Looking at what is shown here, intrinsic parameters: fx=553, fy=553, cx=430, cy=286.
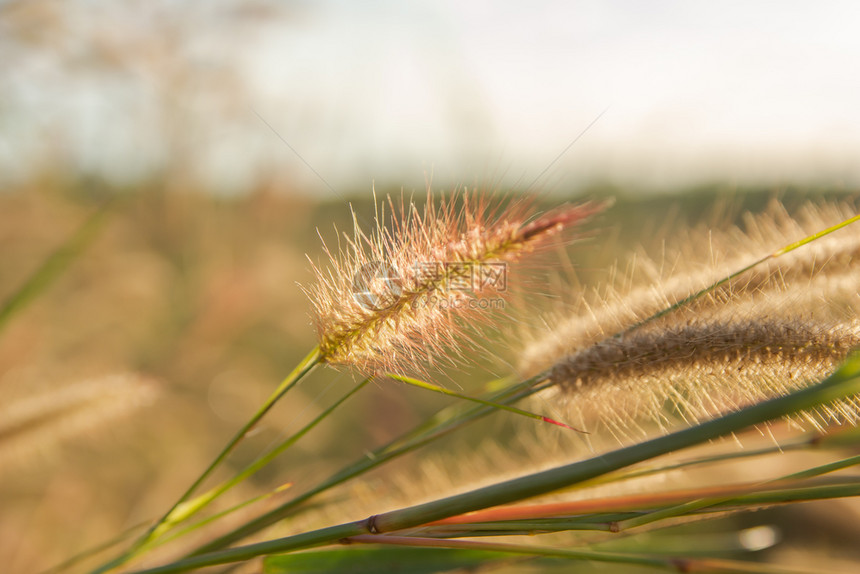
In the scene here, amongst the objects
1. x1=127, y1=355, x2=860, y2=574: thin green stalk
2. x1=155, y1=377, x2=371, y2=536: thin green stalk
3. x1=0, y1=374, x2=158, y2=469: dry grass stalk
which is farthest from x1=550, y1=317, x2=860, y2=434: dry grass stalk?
x1=0, y1=374, x2=158, y2=469: dry grass stalk

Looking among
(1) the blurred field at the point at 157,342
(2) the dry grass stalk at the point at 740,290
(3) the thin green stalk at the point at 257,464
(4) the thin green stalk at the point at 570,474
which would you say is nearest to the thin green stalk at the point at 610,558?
(4) the thin green stalk at the point at 570,474

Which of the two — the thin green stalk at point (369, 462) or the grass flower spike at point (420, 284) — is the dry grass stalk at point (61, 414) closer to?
the thin green stalk at point (369, 462)

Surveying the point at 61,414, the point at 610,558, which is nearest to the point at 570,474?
the point at 610,558

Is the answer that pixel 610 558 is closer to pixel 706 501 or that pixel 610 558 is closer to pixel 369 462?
pixel 706 501

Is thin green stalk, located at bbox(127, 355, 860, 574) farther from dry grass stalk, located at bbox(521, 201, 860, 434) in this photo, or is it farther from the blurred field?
the blurred field

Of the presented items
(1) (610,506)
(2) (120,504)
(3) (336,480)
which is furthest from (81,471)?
(1) (610,506)

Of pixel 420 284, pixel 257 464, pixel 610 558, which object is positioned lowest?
pixel 610 558
